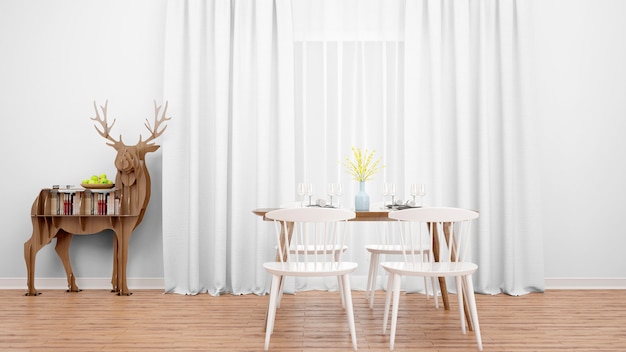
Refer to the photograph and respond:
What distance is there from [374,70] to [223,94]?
137 centimetres

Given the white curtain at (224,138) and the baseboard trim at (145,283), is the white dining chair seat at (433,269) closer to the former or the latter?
the white curtain at (224,138)

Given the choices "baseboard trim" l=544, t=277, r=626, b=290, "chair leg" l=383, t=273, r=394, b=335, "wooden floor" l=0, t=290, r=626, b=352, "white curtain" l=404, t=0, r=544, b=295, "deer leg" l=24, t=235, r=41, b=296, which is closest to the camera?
"wooden floor" l=0, t=290, r=626, b=352

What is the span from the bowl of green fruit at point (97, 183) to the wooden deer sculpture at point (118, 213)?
0.24ft

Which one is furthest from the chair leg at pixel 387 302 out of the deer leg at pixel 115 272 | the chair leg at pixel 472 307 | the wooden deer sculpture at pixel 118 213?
the deer leg at pixel 115 272

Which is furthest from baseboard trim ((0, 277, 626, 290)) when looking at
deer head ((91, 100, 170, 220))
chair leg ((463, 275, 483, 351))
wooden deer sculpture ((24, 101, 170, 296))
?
chair leg ((463, 275, 483, 351))

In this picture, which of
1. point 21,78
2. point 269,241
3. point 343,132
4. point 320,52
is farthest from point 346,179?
point 21,78

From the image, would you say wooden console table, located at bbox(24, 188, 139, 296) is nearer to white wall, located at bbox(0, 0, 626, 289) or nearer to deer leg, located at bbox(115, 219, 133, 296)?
deer leg, located at bbox(115, 219, 133, 296)

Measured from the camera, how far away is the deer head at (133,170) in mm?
4094

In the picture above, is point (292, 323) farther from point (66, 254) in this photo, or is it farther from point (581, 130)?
point (581, 130)

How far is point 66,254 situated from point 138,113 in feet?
4.50

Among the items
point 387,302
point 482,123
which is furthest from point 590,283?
point 387,302

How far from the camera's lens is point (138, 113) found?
4.48 meters

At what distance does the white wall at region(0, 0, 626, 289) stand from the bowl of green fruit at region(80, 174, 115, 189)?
0.29 metres

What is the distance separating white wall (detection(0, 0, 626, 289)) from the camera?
443cm
